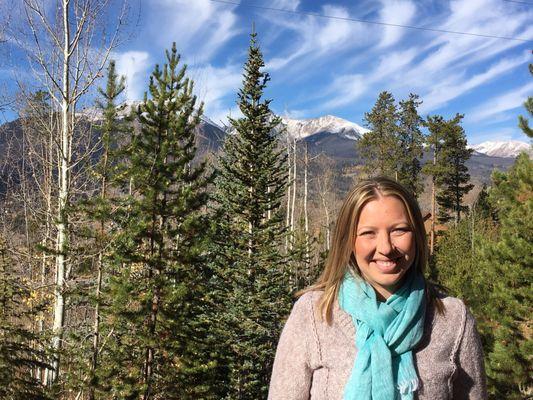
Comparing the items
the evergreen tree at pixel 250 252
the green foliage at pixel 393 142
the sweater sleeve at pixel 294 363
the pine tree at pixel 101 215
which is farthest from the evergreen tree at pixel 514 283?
the green foliage at pixel 393 142

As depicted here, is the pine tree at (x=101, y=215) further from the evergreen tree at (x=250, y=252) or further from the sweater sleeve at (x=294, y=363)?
the sweater sleeve at (x=294, y=363)

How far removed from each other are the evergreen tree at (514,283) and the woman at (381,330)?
9976mm

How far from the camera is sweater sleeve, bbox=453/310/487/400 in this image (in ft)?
5.52

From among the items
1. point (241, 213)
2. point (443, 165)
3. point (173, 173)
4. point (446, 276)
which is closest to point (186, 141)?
point (173, 173)

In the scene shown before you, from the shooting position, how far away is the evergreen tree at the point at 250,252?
47.5 feet

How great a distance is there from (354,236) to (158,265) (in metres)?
8.49

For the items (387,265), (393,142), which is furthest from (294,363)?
(393,142)

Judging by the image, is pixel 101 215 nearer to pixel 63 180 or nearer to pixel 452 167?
pixel 63 180

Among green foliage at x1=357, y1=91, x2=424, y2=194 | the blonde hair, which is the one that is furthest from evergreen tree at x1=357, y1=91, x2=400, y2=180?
the blonde hair

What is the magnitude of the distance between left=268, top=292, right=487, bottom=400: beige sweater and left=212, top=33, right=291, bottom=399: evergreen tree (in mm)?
11666

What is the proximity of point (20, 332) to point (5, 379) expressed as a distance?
0.73 metres

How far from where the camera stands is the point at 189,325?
10.4 m

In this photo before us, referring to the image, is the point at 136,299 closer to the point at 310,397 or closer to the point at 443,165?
the point at 310,397

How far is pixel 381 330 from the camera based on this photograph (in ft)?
5.41
